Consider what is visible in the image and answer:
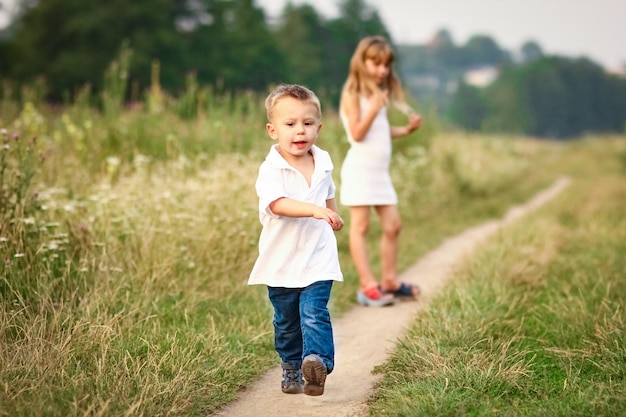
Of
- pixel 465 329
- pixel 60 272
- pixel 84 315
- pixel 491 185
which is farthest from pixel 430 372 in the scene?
pixel 491 185

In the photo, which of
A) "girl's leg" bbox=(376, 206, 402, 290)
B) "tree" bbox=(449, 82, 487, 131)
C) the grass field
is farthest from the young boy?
"tree" bbox=(449, 82, 487, 131)

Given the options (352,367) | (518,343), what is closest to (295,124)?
(352,367)

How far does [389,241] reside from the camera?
5797mm

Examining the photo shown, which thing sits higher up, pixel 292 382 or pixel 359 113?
pixel 359 113

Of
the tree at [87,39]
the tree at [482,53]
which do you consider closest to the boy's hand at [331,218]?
the tree at [87,39]

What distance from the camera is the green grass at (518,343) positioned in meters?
3.26

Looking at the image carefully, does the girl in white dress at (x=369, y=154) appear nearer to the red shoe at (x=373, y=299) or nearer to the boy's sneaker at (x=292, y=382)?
the red shoe at (x=373, y=299)

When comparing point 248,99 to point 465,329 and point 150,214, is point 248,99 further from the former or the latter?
point 465,329

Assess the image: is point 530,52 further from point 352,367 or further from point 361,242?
point 352,367

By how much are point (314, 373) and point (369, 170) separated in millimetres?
2609

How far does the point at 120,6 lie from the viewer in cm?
2902

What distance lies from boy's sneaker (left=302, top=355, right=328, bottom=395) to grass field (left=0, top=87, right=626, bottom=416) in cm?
30

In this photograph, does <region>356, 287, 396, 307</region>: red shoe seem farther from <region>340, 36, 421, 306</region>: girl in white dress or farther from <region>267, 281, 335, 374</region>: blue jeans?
<region>267, 281, 335, 374</region>: blue jeans

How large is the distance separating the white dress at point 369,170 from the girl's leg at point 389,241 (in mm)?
113
